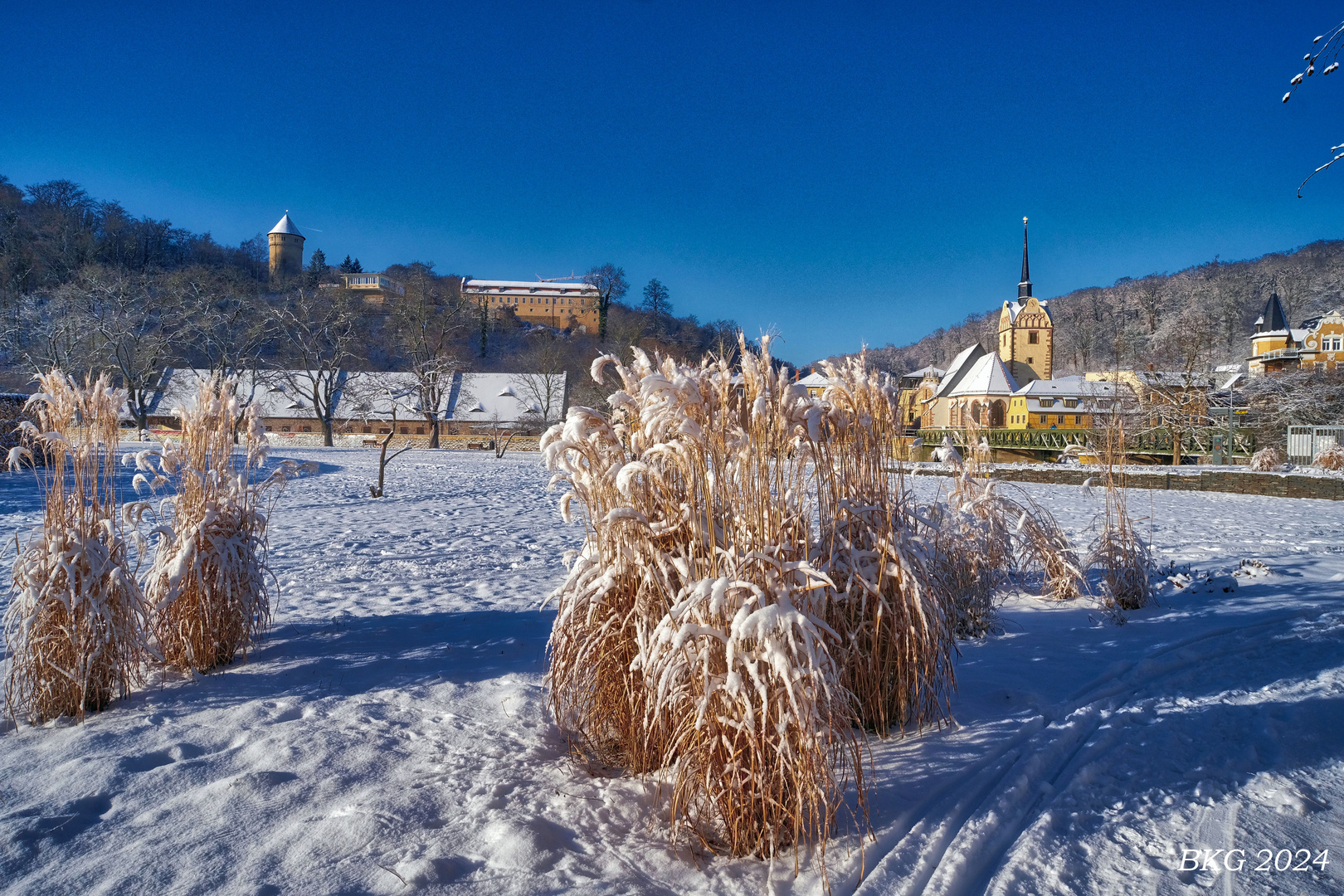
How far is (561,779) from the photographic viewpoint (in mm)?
3088

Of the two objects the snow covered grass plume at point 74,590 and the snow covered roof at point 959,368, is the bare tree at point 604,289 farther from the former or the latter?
the snow covered grass plume at point 74,590

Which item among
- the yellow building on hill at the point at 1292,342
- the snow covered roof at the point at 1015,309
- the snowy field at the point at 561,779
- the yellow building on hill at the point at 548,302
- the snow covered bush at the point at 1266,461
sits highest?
the yellow building on hill at the point at 548,302

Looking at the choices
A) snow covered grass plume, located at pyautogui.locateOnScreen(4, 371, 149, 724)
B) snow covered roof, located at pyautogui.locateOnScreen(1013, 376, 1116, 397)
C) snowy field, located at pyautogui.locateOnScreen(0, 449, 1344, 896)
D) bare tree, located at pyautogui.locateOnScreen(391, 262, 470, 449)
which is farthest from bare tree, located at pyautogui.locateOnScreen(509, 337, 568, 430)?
snow covered grass plume, located at pyautogui.locateOnScreen(4, 371, 149, 724)

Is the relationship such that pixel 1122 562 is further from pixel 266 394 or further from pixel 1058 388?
pixel 1058 388

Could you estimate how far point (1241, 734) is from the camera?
358 cm

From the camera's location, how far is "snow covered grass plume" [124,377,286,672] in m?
3.99

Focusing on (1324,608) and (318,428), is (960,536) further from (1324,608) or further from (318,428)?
(318,428)

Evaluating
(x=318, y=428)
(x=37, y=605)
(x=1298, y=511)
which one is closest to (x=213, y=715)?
(x=37, y=605)

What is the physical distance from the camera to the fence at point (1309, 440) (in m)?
20.4

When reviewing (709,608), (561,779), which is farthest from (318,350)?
(709,608)

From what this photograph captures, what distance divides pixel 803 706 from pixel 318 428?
173 feet

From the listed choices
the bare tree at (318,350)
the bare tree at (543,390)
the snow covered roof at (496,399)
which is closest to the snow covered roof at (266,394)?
the bare tree at (318,350)

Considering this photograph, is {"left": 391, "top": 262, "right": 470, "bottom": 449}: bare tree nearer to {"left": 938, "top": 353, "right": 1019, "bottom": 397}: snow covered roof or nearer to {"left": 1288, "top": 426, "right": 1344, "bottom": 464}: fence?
{"left": 1288, "top": 426, "right": 1344, "bottom": 464}: fence

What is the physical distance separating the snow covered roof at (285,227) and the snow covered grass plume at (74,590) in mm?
108583
